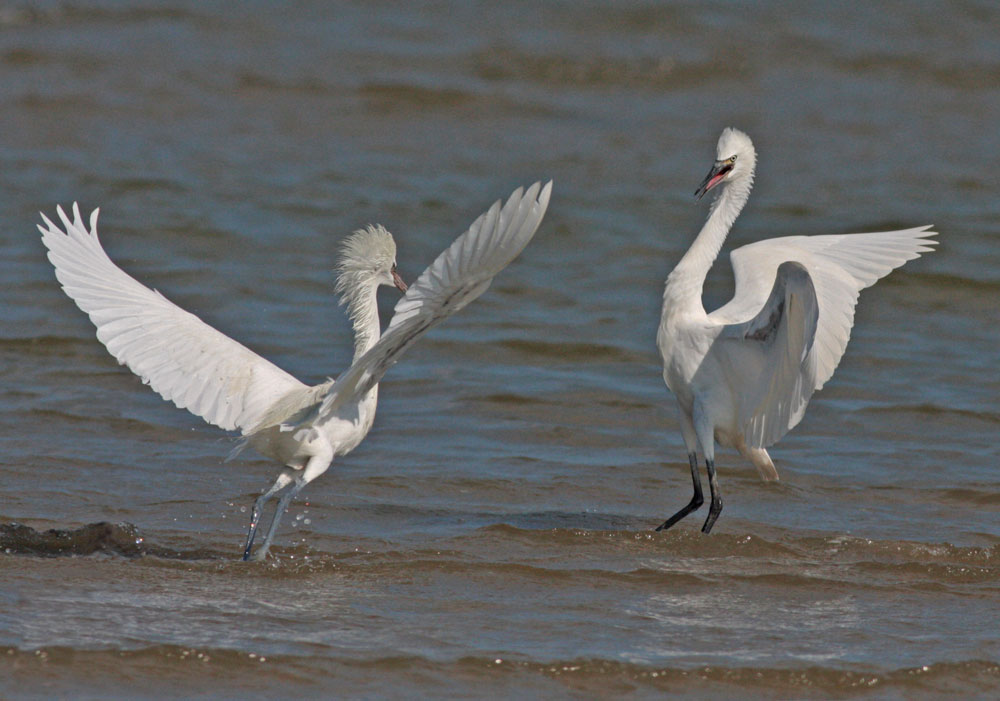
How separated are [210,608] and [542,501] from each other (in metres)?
2.35

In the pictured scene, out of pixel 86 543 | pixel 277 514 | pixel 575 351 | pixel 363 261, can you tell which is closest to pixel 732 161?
pixel 363 261

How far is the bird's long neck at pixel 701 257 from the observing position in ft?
22.9

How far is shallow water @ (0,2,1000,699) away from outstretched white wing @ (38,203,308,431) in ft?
2.17

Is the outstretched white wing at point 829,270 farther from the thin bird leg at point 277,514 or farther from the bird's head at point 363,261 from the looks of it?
the thin bird leg at point 277,514

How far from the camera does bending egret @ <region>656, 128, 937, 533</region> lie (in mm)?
6438

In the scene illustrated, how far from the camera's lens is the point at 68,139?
15.2 meters

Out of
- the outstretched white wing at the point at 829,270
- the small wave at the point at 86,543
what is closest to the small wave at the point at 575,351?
the outstretched white wing at the point at 829,270

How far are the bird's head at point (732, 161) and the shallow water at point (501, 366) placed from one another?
1.66 metres

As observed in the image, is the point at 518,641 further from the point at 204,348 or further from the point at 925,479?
the point at 925,479

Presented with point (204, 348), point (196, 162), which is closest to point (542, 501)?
point (204, 348)

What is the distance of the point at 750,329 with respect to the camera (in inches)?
255

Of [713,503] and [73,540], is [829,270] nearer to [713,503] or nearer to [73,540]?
[713,503]

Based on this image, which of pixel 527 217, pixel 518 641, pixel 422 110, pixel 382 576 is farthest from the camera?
pixel 422 110

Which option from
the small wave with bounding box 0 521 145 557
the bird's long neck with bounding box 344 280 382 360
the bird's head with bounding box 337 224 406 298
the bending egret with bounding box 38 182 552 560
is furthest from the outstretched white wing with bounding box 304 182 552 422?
the small wave with bounding box 0 521 145 557
